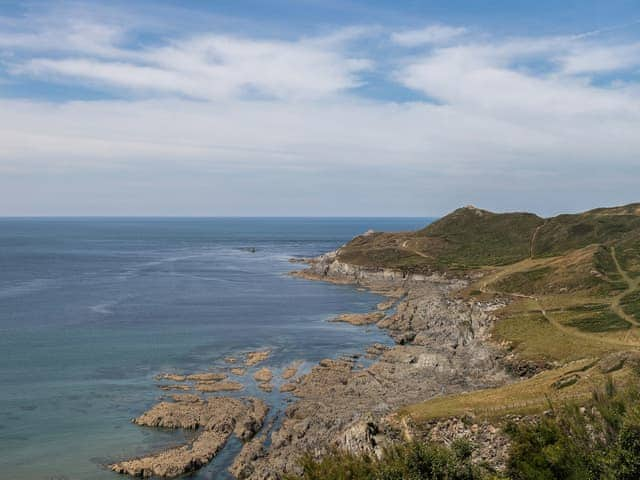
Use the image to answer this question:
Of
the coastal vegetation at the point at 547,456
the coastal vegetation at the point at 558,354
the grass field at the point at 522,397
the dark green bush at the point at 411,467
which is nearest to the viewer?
the coastal vegetation at the point at 547,456

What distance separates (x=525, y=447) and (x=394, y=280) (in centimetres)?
14334

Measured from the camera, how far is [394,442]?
52.4m

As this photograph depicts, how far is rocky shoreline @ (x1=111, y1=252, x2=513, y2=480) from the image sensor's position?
5388 centimetres

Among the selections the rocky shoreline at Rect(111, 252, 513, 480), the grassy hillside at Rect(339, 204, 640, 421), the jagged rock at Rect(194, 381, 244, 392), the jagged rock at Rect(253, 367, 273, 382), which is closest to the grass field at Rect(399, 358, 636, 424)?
the grassy hillside at Rect(339, 204, 640, 421)

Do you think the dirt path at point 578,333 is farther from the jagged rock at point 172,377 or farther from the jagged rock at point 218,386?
the jagged rock at point 172,377

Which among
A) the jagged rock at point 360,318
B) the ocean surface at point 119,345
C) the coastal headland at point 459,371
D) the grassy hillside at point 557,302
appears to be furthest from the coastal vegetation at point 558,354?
the ocean surface at point 119,345

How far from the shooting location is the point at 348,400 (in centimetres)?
7025

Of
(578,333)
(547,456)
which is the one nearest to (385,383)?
(578,333)

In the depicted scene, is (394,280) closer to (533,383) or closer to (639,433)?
(533,383)

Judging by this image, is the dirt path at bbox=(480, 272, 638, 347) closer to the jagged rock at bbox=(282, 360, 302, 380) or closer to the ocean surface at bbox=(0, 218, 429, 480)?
the ocean surface at bbox=(0, 218, 429, 480)

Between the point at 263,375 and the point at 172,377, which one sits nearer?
the point at 172,377

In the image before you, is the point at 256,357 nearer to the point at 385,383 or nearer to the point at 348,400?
the point at 385,383

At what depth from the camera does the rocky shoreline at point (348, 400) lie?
2121 inches

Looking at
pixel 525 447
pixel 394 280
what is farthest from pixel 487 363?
pixel 394 280
